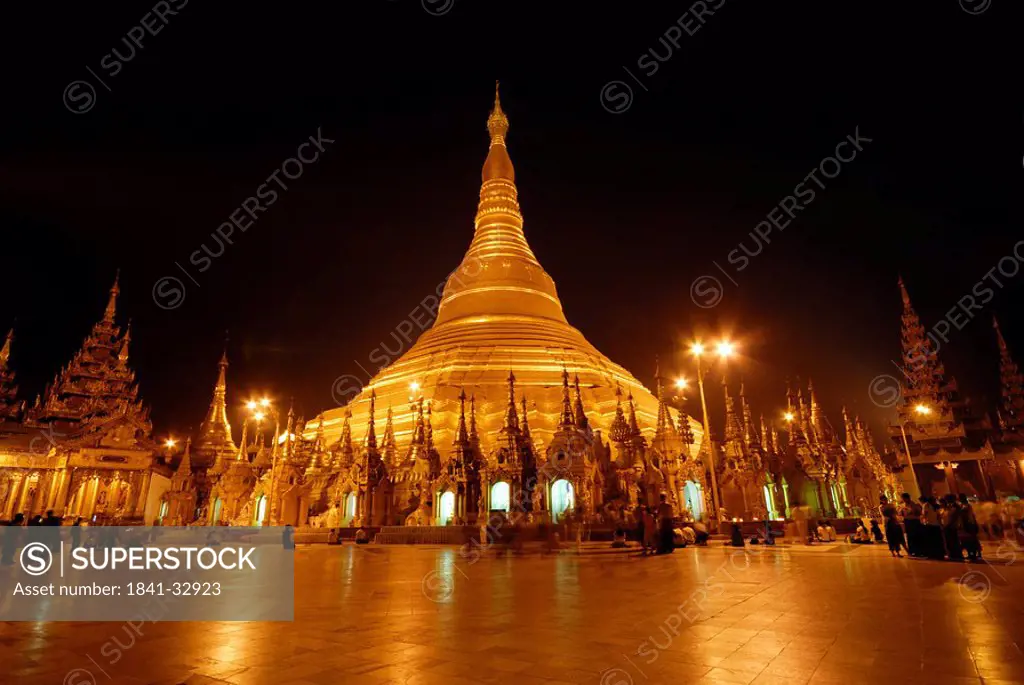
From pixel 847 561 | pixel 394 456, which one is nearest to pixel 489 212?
pixel 394 456

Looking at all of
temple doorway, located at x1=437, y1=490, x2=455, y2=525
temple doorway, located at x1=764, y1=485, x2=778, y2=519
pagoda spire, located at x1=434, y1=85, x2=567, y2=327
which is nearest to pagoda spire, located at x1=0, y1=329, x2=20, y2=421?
pagoda spire, located at x1=434, y1=85, x2=567, y2=327

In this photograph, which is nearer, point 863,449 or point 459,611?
point 459,611

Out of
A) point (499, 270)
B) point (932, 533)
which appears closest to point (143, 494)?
point (499, 270)

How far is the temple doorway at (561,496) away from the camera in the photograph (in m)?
24.6

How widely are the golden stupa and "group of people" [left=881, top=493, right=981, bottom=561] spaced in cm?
1792

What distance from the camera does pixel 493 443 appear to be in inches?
1184

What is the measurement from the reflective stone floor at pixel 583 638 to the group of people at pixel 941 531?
4435 mm

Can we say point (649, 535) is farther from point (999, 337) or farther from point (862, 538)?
point (999, 337)

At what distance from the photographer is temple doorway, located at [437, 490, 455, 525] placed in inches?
1025

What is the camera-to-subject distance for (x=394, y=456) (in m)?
29.3

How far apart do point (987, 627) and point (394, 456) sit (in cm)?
2620

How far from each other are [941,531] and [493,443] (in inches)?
784

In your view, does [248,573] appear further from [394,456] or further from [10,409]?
[10,409]

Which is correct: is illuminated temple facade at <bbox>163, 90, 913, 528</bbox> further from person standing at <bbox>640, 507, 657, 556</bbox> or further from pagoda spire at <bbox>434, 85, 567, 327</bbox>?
person standing at <bbox>640, 507, 657, 556</bbox>
